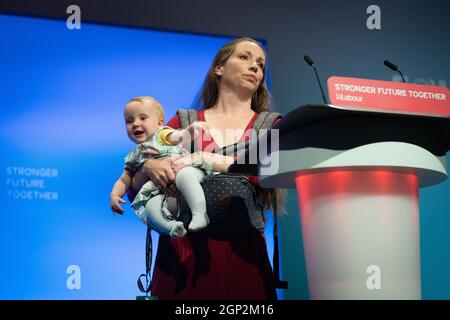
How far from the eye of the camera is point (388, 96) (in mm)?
1691

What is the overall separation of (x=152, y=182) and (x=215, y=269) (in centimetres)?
39

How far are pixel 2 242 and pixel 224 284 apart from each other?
5.52 ft

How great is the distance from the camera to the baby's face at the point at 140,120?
8.30ft

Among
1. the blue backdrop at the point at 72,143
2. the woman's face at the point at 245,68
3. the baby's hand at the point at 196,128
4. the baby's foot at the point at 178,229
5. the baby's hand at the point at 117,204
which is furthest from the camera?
the blue backdrop at the point at 72,143

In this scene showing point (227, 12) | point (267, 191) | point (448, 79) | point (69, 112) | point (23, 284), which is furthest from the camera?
point (448, 79)

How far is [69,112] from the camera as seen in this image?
3568 millimetres

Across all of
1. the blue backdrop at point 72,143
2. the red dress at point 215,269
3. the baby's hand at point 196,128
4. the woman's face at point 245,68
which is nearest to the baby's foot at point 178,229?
the red dress at point 215,269

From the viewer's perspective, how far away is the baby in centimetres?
206

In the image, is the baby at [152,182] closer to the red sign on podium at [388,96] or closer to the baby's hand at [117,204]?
the baby's hand at [117,204]

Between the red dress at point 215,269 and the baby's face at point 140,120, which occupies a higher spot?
the baby's face at point 140,120

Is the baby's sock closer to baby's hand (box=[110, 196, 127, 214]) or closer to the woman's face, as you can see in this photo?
baby's hand (box=[110, 196, 127, 214])

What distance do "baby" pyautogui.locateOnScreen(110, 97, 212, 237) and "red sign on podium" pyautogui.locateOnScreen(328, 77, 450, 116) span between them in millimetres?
634

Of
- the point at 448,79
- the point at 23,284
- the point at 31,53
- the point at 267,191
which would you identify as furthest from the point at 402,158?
the point at 448,79

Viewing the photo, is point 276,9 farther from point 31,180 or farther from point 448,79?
point 31,180
